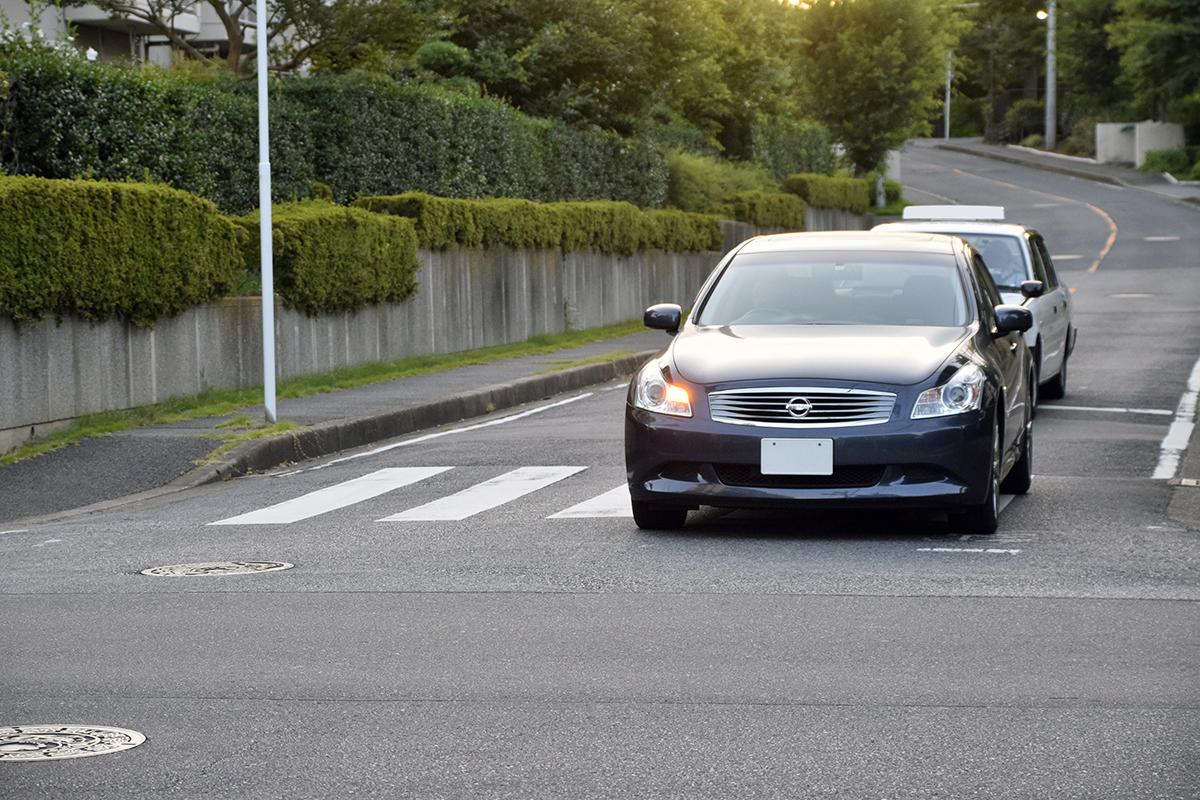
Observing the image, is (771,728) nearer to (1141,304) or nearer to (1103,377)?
(1103,377)

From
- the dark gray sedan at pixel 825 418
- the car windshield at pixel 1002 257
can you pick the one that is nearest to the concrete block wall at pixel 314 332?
the dark gray sedan at pixel 825 418

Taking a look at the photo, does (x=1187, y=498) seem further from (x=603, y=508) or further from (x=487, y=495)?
(x=487, y=495)

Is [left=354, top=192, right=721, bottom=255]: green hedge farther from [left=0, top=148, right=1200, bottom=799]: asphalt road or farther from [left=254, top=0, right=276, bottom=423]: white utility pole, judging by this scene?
[left=0, top=148, right=1200, bottom=799]: asphalt road

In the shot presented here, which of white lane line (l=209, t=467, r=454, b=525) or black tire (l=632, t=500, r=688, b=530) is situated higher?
black tire (l=632, t=500, r=688, b=530)

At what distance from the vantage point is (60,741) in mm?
5703

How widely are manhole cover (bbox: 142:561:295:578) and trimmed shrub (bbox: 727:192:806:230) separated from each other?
3382cm

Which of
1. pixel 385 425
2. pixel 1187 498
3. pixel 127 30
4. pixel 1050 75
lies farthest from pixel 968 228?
pixel 1050 75

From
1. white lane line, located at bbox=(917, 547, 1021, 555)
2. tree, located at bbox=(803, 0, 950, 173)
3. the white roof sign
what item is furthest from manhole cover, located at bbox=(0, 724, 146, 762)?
tree, located at bbox=(803, 0, 950, 173)

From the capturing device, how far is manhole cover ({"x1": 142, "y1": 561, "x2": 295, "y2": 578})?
904 centimetres

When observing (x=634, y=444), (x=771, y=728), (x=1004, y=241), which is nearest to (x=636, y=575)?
(x=634, y=444)

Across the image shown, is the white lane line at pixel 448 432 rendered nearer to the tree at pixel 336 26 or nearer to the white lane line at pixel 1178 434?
the white lane line at pixel 1178 434

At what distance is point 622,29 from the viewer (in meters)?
34.5

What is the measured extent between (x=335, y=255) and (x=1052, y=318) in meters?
7.84

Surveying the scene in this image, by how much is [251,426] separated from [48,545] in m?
5.49
